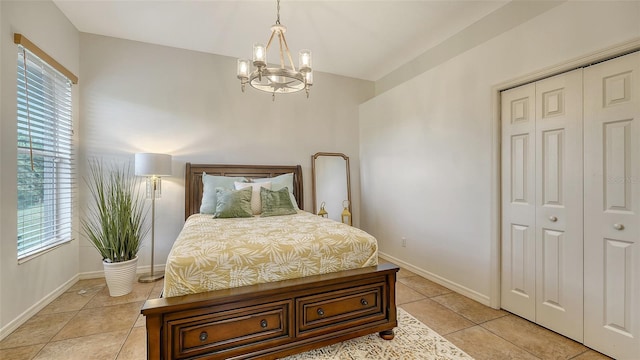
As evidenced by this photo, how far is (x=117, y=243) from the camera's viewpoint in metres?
2.87

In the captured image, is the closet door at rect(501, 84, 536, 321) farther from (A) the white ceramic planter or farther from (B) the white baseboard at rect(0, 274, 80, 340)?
(B) the white baseboard at rect(0, 274, 80, 340)

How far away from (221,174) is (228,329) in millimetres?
2519

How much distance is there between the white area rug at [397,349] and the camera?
74.7 inches

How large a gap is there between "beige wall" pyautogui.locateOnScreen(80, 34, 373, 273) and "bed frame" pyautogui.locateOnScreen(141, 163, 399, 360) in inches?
95.7

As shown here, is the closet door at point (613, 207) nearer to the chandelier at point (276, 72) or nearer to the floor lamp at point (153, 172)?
the chandelier at point (276, 72)

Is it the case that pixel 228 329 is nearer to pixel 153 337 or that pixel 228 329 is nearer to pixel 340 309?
pixel 153 337

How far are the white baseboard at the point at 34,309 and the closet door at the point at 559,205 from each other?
14.1 ft

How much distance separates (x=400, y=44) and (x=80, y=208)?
456 cm

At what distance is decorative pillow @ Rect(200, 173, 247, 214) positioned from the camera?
10.8 ft

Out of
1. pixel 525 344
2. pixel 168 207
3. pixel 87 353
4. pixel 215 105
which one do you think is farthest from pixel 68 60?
pixel 525 344

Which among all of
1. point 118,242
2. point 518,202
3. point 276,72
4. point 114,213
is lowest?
point 118,242

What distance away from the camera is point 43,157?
269cm

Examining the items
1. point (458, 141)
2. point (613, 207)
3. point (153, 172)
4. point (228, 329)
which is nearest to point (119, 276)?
point (153, 172)

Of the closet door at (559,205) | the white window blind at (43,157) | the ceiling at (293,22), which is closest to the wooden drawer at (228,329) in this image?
the white window blind at (43,157)
